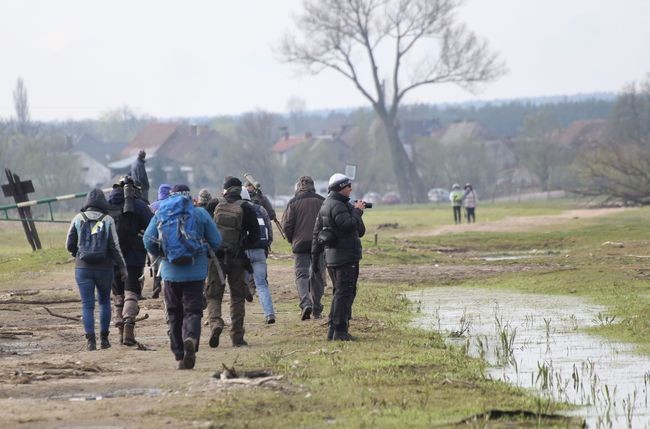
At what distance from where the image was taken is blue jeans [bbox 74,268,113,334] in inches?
615

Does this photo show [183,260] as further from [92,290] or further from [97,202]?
[92,290]

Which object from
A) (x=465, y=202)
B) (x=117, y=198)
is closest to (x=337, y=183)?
(x=117, y=198)

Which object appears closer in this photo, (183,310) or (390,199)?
(183,310)

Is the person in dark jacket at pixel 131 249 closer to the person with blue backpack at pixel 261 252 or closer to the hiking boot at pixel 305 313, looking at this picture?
the person with blue backpack at pixel 261 252

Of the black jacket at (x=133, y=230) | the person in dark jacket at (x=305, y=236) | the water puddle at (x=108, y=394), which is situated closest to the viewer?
the water puddle at (x=108, y=394)

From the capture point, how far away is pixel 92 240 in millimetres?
15477

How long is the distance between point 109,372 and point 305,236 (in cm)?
528

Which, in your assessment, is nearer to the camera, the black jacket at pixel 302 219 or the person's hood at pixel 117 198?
the person's hood at pixel 117 198

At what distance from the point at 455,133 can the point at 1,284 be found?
149972 millimetres

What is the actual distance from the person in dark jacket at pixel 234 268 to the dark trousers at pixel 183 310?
1.77 metres

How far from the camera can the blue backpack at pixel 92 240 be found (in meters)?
15.5

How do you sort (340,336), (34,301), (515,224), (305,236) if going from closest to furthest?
(340,336)
(305,236)
(34,301)
(515,224)

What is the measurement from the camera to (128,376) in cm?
1343

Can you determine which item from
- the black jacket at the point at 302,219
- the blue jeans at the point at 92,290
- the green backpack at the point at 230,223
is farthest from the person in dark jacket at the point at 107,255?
the black jacket at the point at 302,219
